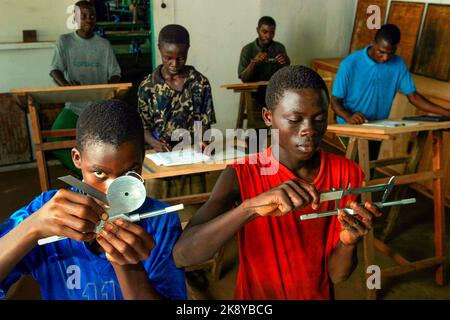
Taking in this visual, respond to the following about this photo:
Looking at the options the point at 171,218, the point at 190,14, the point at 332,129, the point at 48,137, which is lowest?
the point at 48,137

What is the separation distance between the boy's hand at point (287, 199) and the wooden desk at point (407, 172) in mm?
1556

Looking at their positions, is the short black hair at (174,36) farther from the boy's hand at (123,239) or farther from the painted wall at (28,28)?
the painted wall at (28,28)

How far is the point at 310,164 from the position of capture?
159 cm

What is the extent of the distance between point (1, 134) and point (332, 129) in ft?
12.1

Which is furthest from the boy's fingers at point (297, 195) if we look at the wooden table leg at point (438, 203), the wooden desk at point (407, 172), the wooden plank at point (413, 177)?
the wooden table leg at point (438, 203)

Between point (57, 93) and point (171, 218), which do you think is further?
point (57, 93)

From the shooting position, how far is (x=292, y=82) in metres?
1.51

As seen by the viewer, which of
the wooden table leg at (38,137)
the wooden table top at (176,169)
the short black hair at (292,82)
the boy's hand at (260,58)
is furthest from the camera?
the boy's hand at (260,58)

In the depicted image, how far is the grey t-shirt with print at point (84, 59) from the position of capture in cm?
388

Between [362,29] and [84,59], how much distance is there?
11.9ft

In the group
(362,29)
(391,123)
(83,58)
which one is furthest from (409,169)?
(362,29)

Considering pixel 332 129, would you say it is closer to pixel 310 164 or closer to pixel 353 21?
pixel 310 164

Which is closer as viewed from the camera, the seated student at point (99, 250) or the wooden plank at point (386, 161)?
the seated student at point (99, 250)
